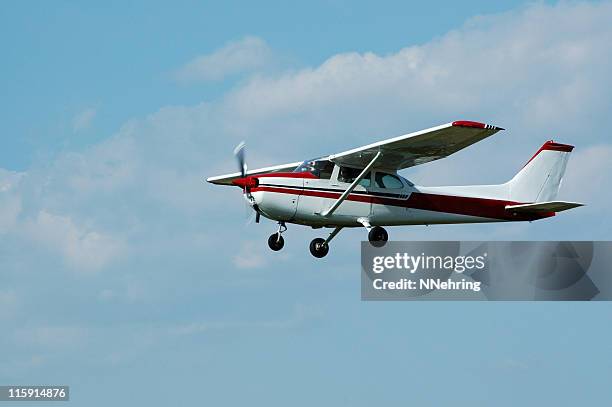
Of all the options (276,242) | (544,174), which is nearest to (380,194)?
(276,242)

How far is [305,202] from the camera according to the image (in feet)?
78.5

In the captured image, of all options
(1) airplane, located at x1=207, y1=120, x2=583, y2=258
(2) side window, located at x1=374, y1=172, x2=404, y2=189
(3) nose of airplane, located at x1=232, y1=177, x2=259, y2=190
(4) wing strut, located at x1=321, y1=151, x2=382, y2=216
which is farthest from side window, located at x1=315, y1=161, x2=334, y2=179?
(3) nose of airplane, located at x1=232, y1=177, x2=259, y2=190

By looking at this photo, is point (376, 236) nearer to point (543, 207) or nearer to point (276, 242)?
point (276, 242)

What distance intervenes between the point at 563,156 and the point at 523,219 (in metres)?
1.96

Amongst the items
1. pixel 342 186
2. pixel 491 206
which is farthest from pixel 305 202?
pixel 491 206

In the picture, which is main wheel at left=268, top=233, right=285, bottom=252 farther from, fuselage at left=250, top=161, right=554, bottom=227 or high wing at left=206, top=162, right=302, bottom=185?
high wing at left=206, top=162, right=302, bottom=185

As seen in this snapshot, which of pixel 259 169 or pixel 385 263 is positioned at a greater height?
pixel 259 169

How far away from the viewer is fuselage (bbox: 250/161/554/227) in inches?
938

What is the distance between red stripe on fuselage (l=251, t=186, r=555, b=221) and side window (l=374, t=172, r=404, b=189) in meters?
0.29

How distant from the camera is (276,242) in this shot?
2439cm

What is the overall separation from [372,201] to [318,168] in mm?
1394

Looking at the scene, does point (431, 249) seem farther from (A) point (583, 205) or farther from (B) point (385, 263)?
(A) point (583, 205)

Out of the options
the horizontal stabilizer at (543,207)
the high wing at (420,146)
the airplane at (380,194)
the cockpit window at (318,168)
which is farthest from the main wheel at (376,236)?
the horizontal stabilizer at (543,207)

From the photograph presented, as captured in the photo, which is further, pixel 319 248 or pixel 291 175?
pixel 319 248
